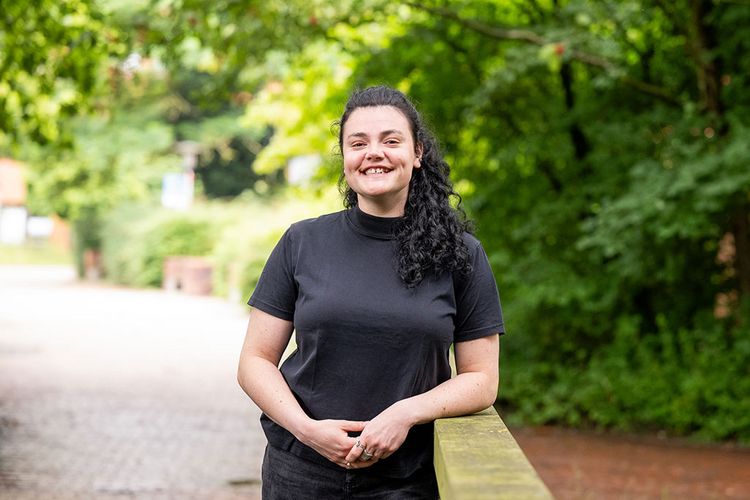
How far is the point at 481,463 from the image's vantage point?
251cm

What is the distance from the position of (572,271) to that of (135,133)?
109 feet

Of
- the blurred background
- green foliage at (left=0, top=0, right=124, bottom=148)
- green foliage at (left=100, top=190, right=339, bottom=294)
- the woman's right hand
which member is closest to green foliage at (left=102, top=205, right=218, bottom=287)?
green foliage at (left=100, top=190, right=339, bottom=294)

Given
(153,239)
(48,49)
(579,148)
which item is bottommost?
(153,239)

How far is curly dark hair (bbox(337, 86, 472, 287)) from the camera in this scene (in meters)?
2.91

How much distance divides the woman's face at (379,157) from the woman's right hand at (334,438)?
528mm

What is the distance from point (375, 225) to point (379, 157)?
17 centimetres

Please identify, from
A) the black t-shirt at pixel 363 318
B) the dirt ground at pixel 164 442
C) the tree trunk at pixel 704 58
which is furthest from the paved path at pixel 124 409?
the black t-shirt at pixel 363 318

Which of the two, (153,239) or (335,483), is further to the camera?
(153,239)

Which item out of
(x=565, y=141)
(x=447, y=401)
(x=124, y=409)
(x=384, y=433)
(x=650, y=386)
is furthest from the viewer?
(x=124, y=409)

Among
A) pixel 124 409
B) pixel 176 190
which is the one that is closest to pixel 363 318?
pixel 124 409

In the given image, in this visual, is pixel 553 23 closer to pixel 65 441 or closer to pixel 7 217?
pixel 65 441

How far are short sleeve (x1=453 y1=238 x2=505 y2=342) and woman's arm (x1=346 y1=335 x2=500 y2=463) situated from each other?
0.03 meters

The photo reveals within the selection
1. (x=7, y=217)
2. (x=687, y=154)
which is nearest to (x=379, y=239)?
(x=687, y=154)

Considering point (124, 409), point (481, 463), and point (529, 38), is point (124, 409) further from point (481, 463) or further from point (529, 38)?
point (481, 463)
